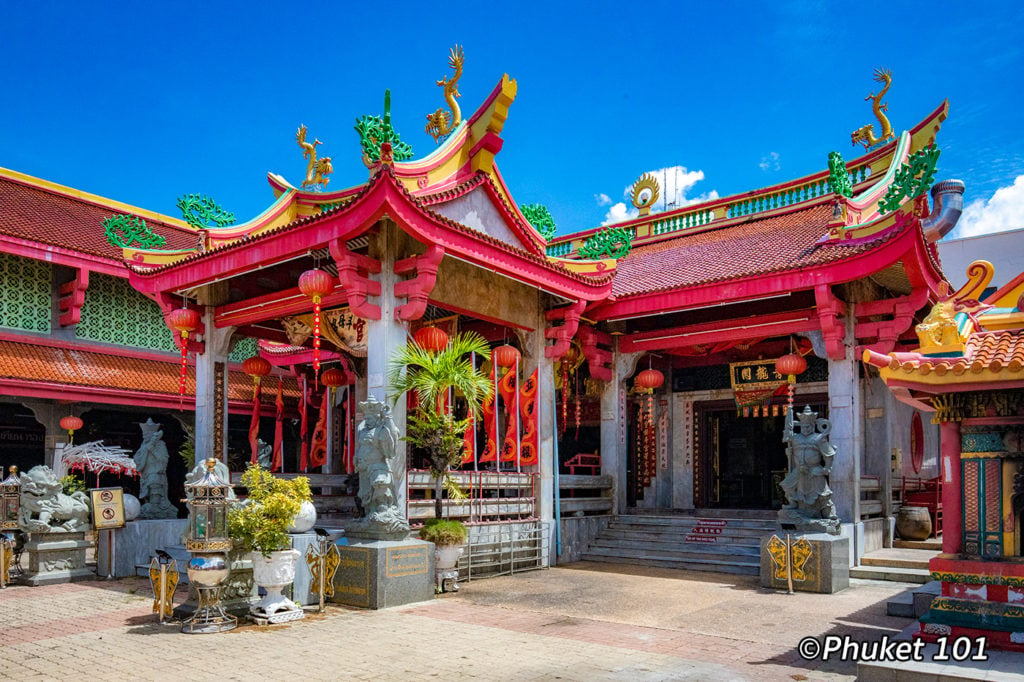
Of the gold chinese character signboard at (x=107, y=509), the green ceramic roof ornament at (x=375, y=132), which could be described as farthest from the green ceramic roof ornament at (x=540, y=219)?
the gold chinese character signboard at (x=107, y=509)

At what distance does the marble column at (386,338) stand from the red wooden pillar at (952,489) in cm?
650

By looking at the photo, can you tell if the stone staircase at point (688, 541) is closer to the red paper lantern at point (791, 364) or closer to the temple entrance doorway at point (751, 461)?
the red paper lantern at point (791, 364)

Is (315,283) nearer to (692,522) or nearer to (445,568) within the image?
(445,568)

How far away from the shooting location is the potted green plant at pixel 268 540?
28.5 ft

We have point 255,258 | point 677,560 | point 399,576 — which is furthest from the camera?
point 677,560

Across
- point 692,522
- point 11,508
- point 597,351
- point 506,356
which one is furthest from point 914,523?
point 11,508

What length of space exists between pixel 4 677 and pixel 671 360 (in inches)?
553

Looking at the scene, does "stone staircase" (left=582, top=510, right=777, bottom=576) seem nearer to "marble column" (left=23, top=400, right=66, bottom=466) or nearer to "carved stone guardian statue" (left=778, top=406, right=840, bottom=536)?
"carved stone guardian statue" (left=778, top=406, right=840, bottom=536)

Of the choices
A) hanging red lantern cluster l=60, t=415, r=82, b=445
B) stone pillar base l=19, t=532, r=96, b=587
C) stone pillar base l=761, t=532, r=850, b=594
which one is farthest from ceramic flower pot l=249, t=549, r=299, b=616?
hanging red lantern cluster l=60, t=415, r=82, b=445

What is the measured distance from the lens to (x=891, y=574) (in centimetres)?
1192

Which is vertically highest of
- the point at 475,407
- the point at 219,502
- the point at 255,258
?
the point at 255,258

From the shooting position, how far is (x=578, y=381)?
18484mm

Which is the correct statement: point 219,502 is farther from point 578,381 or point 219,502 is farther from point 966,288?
point 578,381

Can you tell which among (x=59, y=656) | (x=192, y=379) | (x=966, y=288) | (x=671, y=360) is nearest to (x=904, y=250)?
(x=966, y=288)
